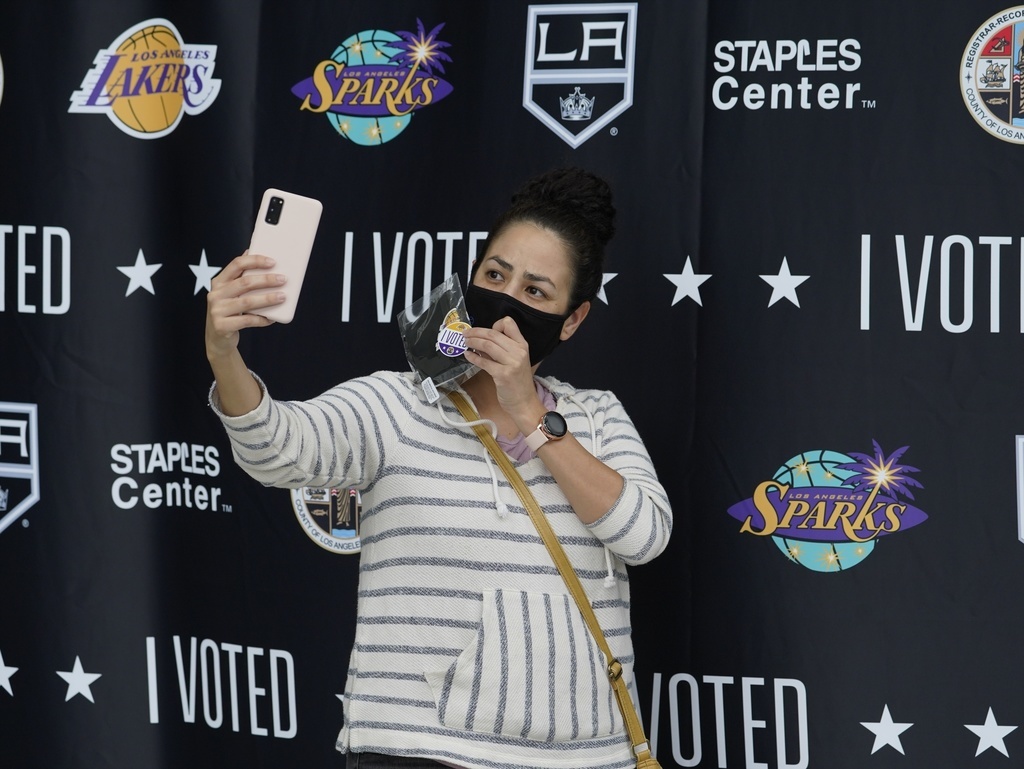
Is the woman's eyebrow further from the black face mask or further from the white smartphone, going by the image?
the white smartphone

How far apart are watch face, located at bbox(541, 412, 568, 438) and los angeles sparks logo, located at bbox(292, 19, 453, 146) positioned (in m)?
0.92

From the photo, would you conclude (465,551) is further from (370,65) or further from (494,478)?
(370,65)

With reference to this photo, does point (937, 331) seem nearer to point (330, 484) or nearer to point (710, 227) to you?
point (710, 227)

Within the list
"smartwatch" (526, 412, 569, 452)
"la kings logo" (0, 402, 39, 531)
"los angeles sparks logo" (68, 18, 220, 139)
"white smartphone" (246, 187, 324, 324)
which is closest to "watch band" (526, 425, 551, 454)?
"smartwatch" (526, 412, 569, 452)

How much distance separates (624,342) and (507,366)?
2.13 feet

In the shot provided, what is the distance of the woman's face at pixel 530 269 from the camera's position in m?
1.69

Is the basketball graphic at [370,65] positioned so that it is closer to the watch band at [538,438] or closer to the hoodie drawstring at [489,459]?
the hoodie drawstring at [489,459]


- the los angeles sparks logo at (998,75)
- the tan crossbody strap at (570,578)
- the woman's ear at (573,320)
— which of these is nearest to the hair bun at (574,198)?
the woman's ear at (573,320)

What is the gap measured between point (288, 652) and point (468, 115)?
1.15m

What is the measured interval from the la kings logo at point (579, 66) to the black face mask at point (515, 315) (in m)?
0.60

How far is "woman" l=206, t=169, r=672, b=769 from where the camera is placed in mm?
1488

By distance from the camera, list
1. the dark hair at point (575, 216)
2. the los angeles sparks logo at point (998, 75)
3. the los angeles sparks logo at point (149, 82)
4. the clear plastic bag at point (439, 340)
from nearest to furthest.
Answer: the clear plastic bag at point (439, 340)
the dark hair at point (575, 216)
the los angeles sparks logo at point (998, 75)
the los angeles sparks logo at point (149, 82)

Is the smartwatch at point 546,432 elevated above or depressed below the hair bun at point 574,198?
below

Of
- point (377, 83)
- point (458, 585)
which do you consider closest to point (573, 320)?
point (458, 585)
